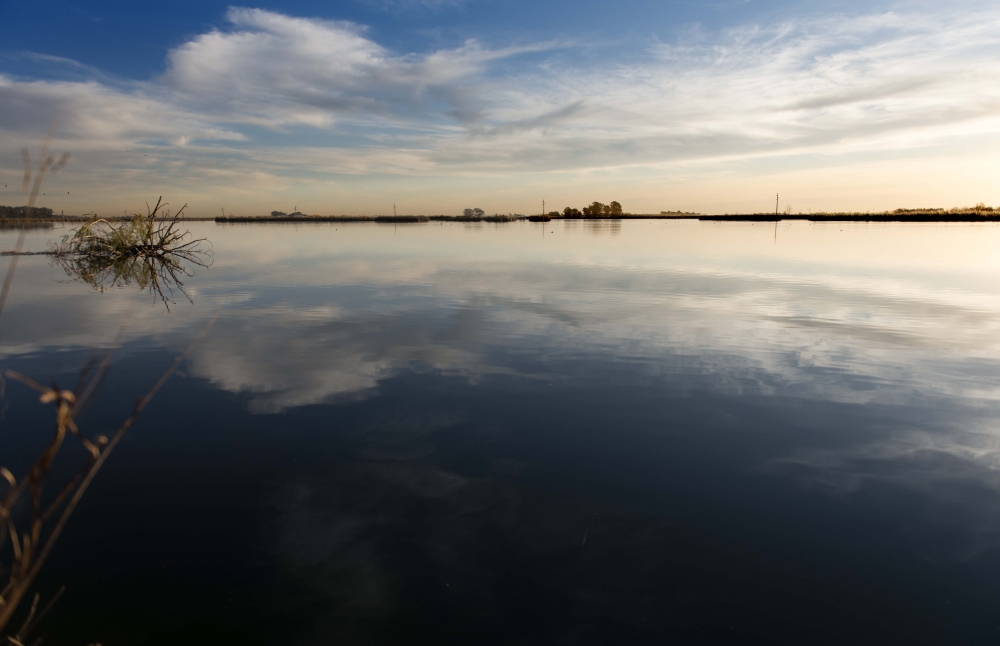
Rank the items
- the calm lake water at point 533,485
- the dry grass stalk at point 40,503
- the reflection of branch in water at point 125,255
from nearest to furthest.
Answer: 1. the dry grass stalk at point 40,503
2. the calm lake water at point 533,485
3. the reflection of branch in water at point 125,255

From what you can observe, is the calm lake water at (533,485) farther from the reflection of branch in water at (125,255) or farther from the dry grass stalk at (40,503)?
the reflection of branch in water at (125,255)

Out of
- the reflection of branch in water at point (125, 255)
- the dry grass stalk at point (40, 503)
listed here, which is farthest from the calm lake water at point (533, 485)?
the reflection of branch in water at point (125, 255)

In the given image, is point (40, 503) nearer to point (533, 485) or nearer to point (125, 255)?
point (533, 485)

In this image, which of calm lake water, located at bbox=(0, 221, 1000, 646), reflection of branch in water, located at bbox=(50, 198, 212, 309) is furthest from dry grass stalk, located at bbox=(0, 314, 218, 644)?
reflection of branch in water, located at bbox=(50, 198, 212, 309)

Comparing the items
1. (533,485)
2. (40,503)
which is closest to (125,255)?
(40,503)

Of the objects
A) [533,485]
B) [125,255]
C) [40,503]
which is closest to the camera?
[40,503]

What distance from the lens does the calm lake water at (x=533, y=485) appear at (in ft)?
11.6

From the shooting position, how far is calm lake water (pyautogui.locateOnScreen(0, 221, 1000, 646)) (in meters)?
3.54

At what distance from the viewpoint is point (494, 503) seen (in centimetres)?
469

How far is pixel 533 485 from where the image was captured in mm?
4973

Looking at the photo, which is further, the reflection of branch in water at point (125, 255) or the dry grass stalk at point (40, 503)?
the reflection of branch in water at point (125, 255)

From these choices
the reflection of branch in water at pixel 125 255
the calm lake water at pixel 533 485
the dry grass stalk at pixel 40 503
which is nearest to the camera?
the dry grass stalk at pixel 40 503

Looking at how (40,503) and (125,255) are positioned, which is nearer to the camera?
(40,503)

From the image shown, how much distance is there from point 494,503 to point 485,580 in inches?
36.3
